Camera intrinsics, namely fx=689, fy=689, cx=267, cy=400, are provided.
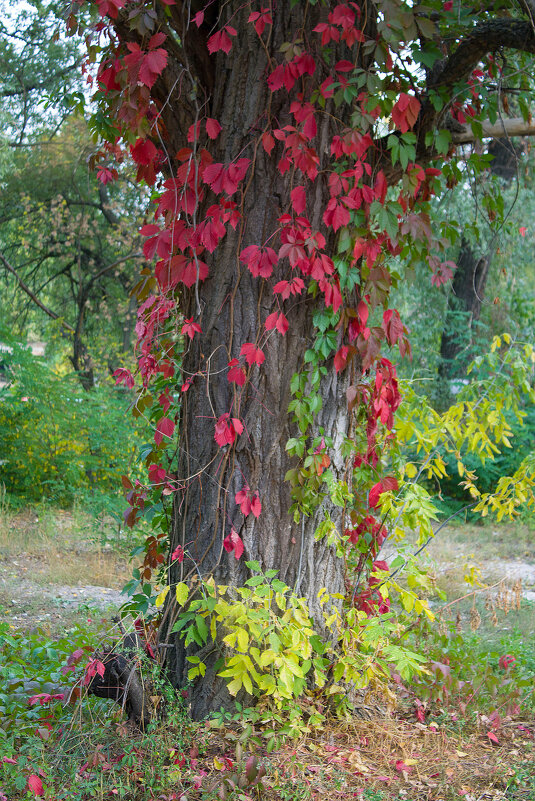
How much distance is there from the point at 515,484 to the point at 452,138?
164 cm

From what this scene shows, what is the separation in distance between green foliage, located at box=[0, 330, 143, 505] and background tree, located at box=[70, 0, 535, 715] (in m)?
5.02

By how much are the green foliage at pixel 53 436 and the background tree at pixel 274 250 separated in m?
5.02

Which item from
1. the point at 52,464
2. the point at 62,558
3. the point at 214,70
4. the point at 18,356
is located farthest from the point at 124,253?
the point at 214,70

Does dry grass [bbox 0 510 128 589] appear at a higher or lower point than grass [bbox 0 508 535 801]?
lower

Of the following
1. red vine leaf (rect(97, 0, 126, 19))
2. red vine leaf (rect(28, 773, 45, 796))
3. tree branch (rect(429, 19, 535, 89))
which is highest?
tree branch (rect(429, 19, 535, 89))

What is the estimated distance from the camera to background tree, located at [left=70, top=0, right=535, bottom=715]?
2.59 meters

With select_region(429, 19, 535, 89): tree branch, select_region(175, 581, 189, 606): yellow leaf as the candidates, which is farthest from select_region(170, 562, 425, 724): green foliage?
select_region(429, 19, 535, 89): tree branch

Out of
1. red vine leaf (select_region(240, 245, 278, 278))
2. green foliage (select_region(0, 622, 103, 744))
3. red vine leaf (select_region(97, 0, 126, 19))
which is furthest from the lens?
green foliage (select_region(0, 622, 103, 744))

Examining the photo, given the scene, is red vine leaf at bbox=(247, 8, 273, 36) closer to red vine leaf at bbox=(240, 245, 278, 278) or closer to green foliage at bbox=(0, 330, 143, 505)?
red vine leaf at bbox=(240, 245, 278, 278)

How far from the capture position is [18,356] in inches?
305

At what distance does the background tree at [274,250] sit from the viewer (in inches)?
102

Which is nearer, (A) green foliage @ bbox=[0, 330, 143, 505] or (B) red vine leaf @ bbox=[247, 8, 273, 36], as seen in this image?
(B) red vine leaf @ bbox=[247, 8, 273, 36]

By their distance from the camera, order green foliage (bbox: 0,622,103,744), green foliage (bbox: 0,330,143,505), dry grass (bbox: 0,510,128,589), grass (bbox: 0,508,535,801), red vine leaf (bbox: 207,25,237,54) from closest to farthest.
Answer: grass (bbox: 0,508,535,801) → red vine leaf (bbox: 207,25,237,54) → green foliage (bbox: 0,622,103,744) → dry grass (bbox: 0,510,128,589) → green foliage (bbox: 0,330,143,505)

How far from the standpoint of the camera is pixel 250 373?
8.86 feet
